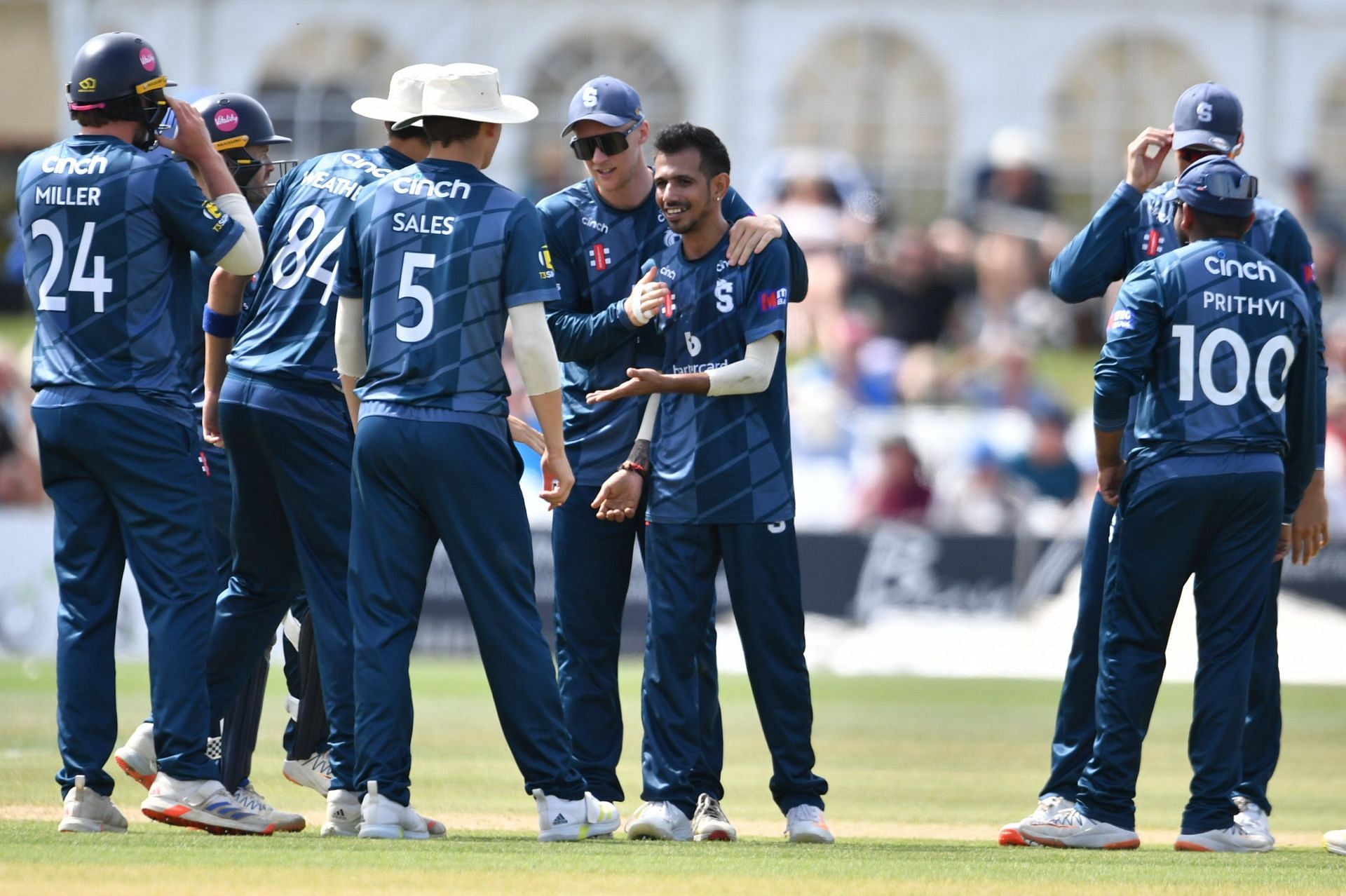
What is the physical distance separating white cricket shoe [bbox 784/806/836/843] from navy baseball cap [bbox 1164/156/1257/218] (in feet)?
8.60

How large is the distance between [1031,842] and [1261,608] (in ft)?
3.96

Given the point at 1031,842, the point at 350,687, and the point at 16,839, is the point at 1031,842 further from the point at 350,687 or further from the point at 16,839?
the point at 16,839

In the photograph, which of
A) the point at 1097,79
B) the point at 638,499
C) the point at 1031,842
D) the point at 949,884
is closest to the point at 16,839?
the point at 638,499

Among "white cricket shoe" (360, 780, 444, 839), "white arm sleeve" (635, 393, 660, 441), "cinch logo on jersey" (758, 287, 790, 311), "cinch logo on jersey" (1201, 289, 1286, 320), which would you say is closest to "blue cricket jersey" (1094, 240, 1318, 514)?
"cinch logo on jersey" (1201, 289, 1286, 320)

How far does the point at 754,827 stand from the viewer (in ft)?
25.8

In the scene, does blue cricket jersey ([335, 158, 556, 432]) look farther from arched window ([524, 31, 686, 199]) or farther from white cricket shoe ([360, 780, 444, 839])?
arched window ([524, 31, 686, 199])

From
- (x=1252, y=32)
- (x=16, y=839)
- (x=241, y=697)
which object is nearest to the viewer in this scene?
(x=16, y=839)

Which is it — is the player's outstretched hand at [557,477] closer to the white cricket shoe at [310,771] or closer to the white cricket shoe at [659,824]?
the white cricket shoe at [659,824]

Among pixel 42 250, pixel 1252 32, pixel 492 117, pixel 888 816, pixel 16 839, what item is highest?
pixel 1252 32

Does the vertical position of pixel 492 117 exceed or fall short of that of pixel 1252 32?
it falls short

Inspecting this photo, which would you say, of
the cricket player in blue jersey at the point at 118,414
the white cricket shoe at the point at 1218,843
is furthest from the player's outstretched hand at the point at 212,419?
the white cricket shoe at the point at 1218,843

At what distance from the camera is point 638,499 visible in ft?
24.4

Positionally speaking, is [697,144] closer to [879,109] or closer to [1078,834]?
[1078,834]

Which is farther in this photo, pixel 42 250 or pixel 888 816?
pixel 888 816
